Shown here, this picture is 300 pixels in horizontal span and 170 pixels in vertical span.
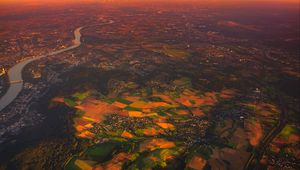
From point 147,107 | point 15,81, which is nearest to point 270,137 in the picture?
point 147,107

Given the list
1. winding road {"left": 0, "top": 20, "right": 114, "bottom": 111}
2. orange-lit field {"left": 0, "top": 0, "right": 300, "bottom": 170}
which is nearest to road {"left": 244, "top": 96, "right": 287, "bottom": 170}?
orange-lit field {"left": 0, "top": 0, "right": 300, "bottom": 170}

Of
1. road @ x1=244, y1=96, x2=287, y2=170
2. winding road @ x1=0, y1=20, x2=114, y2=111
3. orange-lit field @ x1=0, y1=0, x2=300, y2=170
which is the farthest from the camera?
winding road @ x1=0, y1=20, x2=114, y2=111

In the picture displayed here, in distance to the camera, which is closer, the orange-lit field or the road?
the road

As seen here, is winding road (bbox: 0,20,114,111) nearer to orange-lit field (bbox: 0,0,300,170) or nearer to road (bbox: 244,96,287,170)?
orange-lit field (bbox: 0,0,300,170)

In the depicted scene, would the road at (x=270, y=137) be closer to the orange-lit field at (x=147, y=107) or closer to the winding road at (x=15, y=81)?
the orange-lit field at (x=147, y=107)

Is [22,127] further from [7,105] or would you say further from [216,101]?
[216,101]

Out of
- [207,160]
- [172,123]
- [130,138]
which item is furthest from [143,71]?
[207,160]

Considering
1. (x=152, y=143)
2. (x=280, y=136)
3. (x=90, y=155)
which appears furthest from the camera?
(x=280, y=136)

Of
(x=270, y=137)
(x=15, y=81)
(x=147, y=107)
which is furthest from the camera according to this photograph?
(x=15, y=81)

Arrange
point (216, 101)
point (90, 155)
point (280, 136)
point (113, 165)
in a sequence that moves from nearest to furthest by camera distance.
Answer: point (113, 165) → point (90, 155) → point (280, 136) → point (216, 101)

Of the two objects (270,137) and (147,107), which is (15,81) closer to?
(147,107)

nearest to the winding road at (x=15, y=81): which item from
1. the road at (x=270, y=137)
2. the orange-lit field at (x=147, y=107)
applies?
the orange-lit field at (x=147, y=107)
